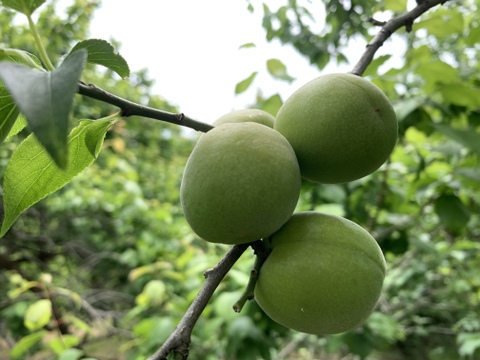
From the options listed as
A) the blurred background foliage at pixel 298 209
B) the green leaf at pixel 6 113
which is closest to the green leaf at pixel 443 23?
the blurred background foliage at pixel 298 209

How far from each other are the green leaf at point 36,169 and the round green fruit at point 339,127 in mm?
424

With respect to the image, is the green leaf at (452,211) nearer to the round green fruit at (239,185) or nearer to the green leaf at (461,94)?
the green leaf at (461,94)

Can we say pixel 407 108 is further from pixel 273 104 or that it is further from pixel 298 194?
pixel 298 194

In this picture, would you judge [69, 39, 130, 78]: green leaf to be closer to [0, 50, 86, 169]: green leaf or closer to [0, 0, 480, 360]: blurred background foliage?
[0, 50, 86, 169]: green leaf

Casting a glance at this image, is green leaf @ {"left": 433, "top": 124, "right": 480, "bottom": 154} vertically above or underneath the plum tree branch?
underneath

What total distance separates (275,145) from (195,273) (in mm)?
1866

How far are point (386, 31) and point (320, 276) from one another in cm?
87

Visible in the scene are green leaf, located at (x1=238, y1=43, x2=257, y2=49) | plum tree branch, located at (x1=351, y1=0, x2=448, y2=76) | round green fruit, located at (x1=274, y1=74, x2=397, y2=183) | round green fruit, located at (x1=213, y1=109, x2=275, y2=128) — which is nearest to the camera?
round green fruit, located at (x1=274, y1=74, x2=397, y2=183)

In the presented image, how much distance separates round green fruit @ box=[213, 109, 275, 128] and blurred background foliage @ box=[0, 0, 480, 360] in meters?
0.76

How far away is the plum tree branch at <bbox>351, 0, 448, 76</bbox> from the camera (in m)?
1.23

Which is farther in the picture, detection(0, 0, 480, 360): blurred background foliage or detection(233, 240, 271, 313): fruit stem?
detection(0, 0, 480, 360): blurred background foliage

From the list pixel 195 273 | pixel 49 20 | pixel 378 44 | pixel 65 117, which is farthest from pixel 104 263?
pixel 65 117

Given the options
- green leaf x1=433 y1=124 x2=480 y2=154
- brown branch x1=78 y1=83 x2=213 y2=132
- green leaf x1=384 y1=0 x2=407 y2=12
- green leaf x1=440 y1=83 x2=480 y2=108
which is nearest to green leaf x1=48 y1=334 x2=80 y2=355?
brown branch x1=78 y1=83 x2=213 y2=132

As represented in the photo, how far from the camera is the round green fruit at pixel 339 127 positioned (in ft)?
3.07
